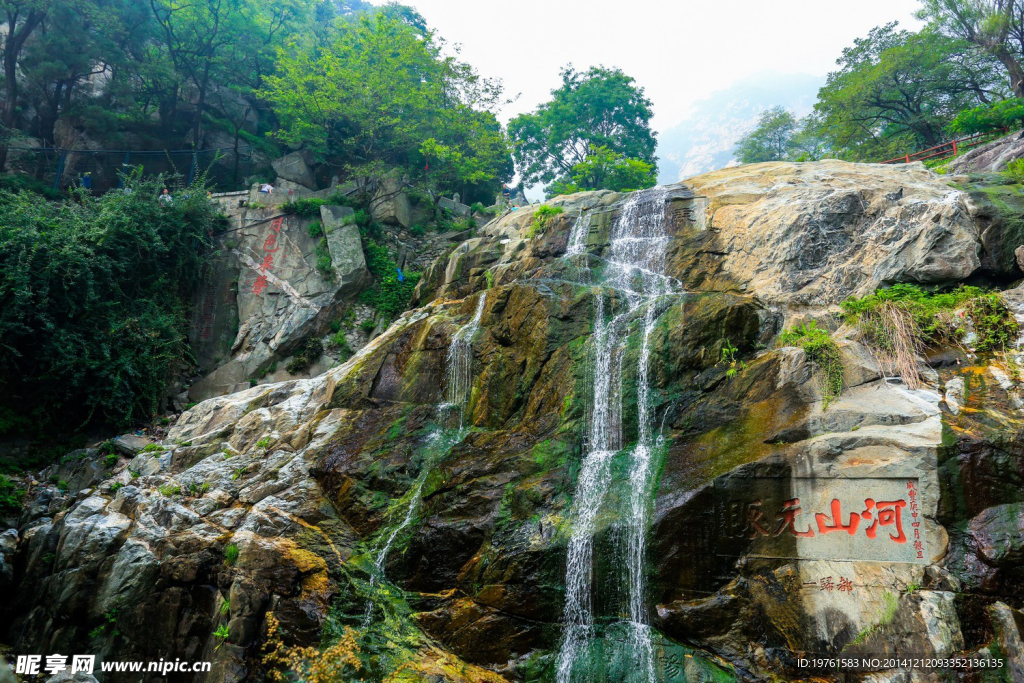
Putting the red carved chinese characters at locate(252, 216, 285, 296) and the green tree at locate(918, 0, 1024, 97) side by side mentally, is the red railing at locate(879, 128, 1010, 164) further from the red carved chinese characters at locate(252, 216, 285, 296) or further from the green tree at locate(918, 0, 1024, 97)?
the red carved chinese characters at locate(252, 216, 285, 296)

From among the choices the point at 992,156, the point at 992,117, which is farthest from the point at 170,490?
the point at 992,117

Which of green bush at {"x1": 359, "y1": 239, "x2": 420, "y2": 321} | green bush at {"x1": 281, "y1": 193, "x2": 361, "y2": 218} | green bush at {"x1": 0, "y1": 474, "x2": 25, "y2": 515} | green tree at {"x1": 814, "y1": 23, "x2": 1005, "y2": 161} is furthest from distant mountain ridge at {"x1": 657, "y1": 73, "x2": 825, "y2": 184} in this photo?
green bush at {"x1": 0, "y1": 474, "x2": 25, "y2": 515}

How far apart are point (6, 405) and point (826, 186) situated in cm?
1676

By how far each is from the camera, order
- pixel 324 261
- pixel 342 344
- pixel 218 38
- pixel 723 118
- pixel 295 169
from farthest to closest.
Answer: pixel 723 118
pixel 295 169
pixel 218 38
pixel 324 261
pixel 342 344

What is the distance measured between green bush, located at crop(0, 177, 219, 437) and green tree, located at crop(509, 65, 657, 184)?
17.2 m

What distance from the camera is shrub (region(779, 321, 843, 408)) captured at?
21.9 feet

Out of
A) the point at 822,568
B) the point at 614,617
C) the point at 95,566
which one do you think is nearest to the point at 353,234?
the point at 95,566

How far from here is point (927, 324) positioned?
6922 mm

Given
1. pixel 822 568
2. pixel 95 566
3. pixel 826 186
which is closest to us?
pixel 822 568

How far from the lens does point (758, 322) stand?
7.87 meters

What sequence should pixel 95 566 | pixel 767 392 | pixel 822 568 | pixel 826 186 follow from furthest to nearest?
1. pixel 826 186
2. pixel 95 566
3. pixel 767 392
4. pixel 822 568

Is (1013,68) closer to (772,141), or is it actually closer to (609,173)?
(609,173)

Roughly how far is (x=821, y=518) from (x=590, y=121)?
23820 mm

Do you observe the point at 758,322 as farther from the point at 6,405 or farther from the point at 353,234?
the point at 6,405
